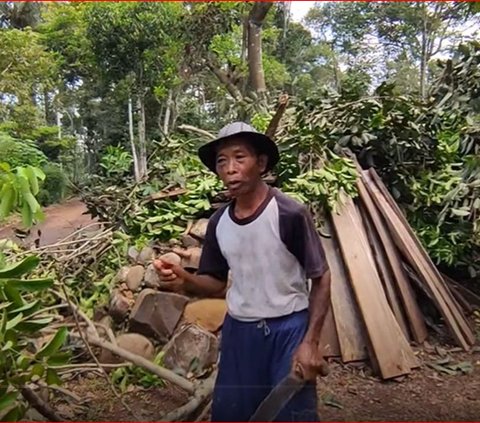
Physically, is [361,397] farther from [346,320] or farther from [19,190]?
[19,190]

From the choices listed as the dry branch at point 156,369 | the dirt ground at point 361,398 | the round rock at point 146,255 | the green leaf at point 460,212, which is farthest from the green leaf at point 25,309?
the green leaf at point 460,212

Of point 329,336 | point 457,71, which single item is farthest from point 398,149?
point 329,336

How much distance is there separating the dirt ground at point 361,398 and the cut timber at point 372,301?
76 mm

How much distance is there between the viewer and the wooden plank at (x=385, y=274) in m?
2.35

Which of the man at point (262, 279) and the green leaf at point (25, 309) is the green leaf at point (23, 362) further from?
the man at point (262, 279)

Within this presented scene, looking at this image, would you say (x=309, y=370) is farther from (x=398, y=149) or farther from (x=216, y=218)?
(x=398, y=149)

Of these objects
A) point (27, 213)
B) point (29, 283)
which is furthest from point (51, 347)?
point (27, 213)

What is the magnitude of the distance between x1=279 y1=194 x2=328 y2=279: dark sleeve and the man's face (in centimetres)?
9

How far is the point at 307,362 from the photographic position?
3.31 feet

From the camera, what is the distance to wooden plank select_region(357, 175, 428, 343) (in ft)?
7.79

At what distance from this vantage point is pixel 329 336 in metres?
2.21

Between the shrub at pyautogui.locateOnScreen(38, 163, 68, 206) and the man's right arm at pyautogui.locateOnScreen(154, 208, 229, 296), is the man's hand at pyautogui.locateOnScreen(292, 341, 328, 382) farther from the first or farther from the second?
the shrub at pyautogui.locateOnScreen(38, 163, 68, 206)

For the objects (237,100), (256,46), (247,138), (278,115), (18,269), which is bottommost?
(18,269)

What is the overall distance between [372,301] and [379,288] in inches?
3.7
